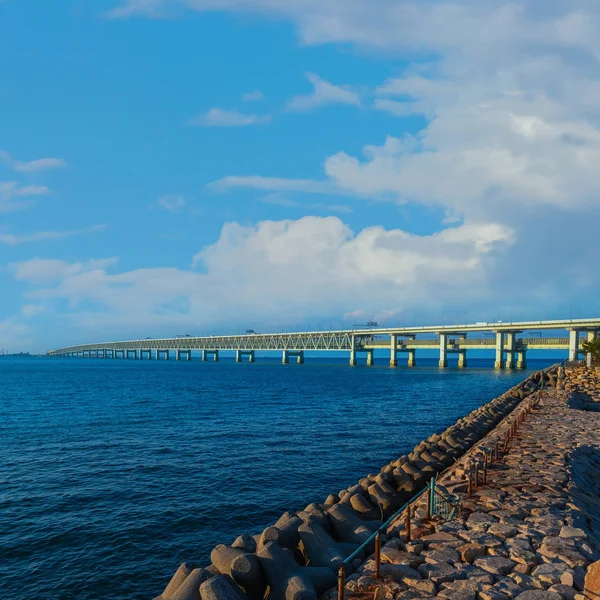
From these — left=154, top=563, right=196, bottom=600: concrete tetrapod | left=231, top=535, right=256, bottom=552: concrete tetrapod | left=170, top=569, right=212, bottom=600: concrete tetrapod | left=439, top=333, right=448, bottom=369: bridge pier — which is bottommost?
left=439, top=333, right=448, bottom=369: bridge pier

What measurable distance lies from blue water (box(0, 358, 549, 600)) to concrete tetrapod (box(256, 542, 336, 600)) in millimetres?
5043

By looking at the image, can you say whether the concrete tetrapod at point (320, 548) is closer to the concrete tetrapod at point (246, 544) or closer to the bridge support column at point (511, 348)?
the concrete tetrapod at point (246, 544)

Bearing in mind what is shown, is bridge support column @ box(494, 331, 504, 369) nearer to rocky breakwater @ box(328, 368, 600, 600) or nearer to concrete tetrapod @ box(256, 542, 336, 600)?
rocky breakwater @ box(328, 368, 600, 600)

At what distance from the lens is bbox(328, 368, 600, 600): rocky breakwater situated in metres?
8.95

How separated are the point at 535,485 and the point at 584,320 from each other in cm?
10717

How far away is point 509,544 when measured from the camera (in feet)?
35.3

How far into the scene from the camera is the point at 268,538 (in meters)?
11.4

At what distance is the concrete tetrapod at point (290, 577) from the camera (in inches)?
357

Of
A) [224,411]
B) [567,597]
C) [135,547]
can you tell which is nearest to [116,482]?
[135,547]

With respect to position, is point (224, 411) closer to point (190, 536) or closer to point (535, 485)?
point (190, 536)

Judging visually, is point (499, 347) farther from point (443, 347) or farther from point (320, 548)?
point (320, 548)

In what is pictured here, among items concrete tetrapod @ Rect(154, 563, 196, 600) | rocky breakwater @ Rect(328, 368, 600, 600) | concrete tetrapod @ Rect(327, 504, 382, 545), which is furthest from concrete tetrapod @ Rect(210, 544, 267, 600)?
concrete tetrapod @ Rect(327, 504, 382, 545)

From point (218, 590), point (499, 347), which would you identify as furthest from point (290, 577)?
point (499, 347)

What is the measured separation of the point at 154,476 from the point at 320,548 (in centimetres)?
1426
